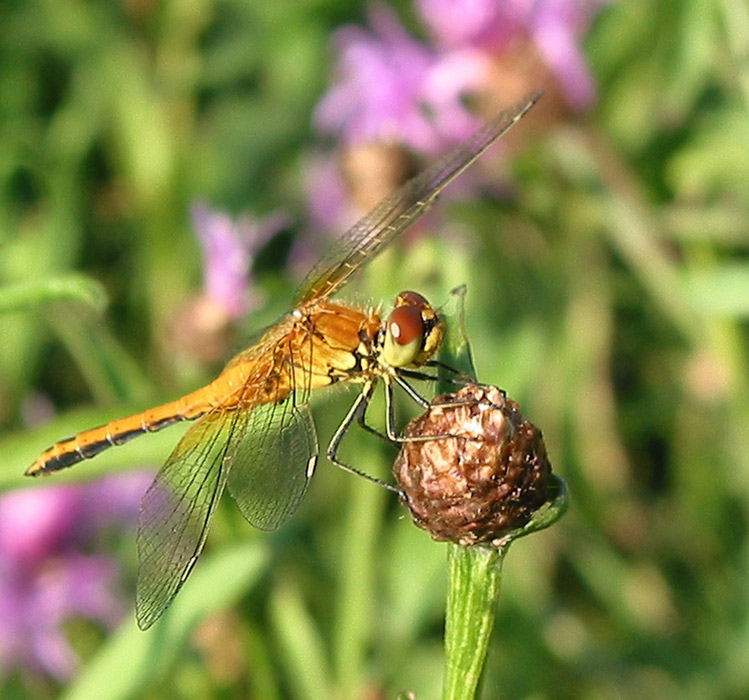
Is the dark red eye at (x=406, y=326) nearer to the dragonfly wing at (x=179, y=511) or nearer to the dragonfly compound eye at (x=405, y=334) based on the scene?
the dragonfly compound eye at (x=405, y=334)

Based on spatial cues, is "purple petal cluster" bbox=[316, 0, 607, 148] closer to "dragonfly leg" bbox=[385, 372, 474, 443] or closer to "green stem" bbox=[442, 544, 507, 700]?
"dragonfly leg" bbox=[385, 372, 474, 443]

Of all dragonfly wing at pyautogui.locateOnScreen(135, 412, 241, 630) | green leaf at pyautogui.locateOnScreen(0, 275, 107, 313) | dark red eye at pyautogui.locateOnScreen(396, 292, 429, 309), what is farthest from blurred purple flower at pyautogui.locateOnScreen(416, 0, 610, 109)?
green leaf at pyautogui.locateOnScreen(0, 275, 107, 313)

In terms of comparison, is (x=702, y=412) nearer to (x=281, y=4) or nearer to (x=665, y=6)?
(x=665, y=6)

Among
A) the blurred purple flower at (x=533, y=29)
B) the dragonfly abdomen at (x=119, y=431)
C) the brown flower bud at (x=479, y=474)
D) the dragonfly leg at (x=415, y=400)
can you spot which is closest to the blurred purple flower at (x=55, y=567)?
the dragonfly abdomen at (x=119, y=431)

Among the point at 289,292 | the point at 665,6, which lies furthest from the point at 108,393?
the point at 665,6

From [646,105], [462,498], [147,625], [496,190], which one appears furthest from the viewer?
[646,105]

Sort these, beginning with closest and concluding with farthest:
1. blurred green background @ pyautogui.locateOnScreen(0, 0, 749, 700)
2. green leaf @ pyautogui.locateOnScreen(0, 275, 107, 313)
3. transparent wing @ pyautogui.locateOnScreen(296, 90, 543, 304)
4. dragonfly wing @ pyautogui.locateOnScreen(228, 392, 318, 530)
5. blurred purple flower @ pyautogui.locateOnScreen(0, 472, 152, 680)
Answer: green leaf @ pyautogui.locateOnScreen(0, 275, 107, 313) → dragonfly wing @ pyautogui.locateOnScreen(228, 392, 318, 530) → transparent wing @ pyautogui.locateOnScreen(296, 90, 543, 304) → blurred green background @ pyautogui.locateOnScreen(0, 0, 749, 700) → blurred purple flower @ pyautogui.locateOnScreen(0, 472, 152, 680)
